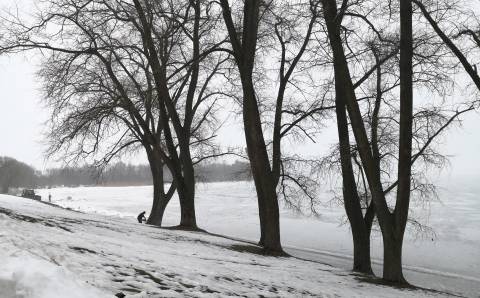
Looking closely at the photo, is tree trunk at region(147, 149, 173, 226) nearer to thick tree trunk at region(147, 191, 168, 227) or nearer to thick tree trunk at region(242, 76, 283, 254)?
thick tree trunk at region(147, 191, 168, 227)

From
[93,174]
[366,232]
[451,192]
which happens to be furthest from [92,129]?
[451,192]

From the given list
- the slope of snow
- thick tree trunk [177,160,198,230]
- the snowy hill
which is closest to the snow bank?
the snowy hill

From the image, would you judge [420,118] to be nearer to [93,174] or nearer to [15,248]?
[15,248]

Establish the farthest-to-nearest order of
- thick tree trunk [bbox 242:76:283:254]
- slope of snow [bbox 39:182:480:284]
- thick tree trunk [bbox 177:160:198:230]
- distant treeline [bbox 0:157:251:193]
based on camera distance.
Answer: slope of snow [bbox 39:182:480:284]
distant treeline [bbox 0:157:251:193]
thick tree trunk [bbox 177:160:198:230]
thick tree trunk [bbox 242:76:283:254]

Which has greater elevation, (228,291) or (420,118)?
(420,118)

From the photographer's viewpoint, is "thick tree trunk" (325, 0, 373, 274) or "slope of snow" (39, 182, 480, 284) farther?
"slope of snow" (39, 182, 480, 284)

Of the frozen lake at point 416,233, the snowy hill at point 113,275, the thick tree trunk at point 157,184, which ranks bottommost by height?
the frozen lake at point 416,233

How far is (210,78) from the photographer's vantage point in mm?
19422

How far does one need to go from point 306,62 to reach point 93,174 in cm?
1035

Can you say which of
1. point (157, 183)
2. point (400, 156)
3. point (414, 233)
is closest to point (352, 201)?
point (400, 156)

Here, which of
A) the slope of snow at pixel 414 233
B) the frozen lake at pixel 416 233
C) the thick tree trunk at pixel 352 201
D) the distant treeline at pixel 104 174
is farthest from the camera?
the slope of snow at pixel 414 233

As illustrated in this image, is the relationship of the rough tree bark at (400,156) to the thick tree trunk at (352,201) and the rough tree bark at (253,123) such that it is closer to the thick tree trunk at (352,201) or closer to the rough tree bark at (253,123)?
the thick tree trunk at (352,201)

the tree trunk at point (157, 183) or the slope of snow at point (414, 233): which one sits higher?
the tree trunk at point (157, 183)

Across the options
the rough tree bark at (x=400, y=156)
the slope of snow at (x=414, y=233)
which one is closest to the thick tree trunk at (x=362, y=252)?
the rough tree bark at (x=400, y=156)
